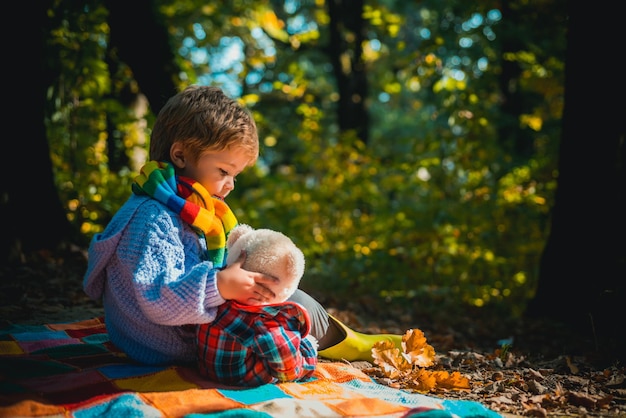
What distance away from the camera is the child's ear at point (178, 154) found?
8.28 ft

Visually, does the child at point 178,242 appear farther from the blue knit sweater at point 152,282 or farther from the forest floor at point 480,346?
the forest floor at point 480,346

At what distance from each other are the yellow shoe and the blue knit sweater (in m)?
0.78

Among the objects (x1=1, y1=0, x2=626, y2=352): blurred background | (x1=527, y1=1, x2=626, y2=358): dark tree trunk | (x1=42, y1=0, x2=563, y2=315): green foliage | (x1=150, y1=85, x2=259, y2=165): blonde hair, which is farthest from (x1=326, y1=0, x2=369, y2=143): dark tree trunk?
(x1=150, y1=85, x2=259, y2=165): blonde hair

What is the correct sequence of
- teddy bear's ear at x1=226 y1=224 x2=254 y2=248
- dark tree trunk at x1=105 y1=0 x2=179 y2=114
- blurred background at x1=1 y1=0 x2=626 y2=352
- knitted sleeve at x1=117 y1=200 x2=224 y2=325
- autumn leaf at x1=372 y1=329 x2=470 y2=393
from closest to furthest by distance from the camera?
1. knitted sleeve at x1=117 y1=200 x2=224 y2=325
2. teddy bear's ear at x1=226 y1=224 x2=254 y2=248
3. autumn leaf at x1=372 y1=329 x2=470 y2=393
4. blurred background at x1=1 y1=0 x2=626 y2=352
5. dark tree trunk at x1=105 y1=0 x2=179 y2=114

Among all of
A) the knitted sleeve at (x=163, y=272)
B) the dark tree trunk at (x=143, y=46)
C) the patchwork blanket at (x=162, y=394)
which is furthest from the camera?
the dark tree trunk at (x=143, y=46)

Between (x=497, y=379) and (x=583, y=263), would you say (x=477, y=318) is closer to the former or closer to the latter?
(x=583, y=263)

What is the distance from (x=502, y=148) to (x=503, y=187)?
786mm

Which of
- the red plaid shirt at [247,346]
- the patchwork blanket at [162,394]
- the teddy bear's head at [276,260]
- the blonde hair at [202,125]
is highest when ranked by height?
the blonde hair at [202,125]

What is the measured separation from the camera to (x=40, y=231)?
4809 millimetres

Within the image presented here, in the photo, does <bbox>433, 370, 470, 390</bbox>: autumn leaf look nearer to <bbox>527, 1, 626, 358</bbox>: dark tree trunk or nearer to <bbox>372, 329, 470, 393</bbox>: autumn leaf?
<bbox>372, 329, 470, 393</bbox>: autumn leaf

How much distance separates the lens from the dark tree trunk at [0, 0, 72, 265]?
4658 mm

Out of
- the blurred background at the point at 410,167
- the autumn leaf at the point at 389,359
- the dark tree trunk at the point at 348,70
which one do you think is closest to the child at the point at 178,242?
the autumn leaf at the point at 389,359

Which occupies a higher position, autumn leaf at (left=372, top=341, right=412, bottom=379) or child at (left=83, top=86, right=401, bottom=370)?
child at (left=83, top=86, right=401, bottom=370)

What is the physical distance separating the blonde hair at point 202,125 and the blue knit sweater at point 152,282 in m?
0.29
